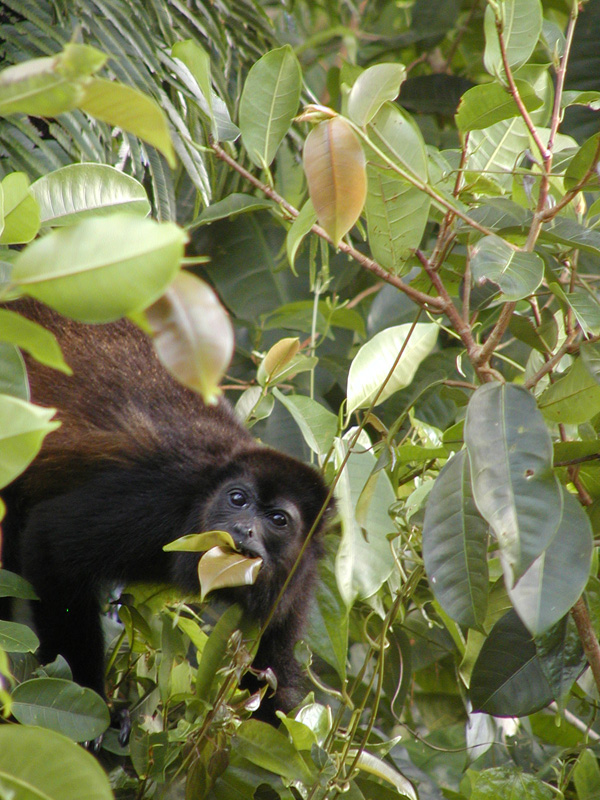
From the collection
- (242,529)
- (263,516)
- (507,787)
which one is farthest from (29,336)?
(263,516)

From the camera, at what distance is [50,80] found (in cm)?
56

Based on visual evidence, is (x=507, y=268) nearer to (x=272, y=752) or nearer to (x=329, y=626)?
(x=272, y=752)

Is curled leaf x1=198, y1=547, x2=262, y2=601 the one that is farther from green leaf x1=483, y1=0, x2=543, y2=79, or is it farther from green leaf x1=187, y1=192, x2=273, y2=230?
green leaf x1=483, y1=0, x2=543, y2=79

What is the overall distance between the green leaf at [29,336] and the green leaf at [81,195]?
1.50ft

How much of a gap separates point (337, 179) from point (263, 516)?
138cm

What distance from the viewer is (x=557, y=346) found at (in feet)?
4.41

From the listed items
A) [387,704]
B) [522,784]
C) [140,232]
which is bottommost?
[387,704]

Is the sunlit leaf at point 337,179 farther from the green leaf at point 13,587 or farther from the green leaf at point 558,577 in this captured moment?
the green leaf at point 13,587

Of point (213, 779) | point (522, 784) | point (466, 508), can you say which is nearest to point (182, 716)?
point (213, 779)

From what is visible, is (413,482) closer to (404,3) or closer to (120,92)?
(120,92)

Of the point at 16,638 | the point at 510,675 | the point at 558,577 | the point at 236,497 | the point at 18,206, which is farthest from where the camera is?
the point at 236,497

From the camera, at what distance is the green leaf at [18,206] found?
79 centimetres

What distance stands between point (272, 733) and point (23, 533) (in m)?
0.99

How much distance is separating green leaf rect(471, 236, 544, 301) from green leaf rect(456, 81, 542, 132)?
0.69 feet
